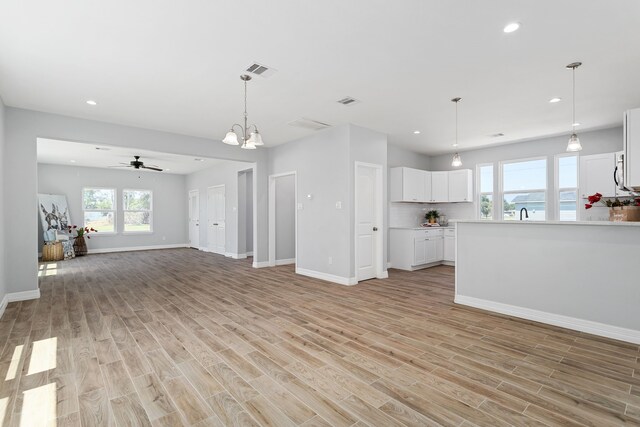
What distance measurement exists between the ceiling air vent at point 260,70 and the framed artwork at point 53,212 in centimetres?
898

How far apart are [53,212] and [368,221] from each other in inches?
369

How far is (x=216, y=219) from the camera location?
9984 mm

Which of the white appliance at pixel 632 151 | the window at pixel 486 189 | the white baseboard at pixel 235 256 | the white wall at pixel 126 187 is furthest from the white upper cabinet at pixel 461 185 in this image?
the white wall at pixel 126 187

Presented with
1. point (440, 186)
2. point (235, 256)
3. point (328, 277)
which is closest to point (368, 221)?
point (328, 277)

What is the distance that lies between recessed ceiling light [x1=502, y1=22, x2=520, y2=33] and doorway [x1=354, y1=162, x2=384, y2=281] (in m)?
3.14

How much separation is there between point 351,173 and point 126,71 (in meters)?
3.52

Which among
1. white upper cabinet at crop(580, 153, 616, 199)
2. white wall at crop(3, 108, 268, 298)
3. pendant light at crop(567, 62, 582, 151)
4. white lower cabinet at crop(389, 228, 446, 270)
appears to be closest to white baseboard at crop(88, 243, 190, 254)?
white wall at crop(3, 108, 268, 298)

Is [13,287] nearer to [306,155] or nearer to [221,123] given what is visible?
[221,123]

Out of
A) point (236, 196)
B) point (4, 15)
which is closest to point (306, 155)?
point (236, 196)

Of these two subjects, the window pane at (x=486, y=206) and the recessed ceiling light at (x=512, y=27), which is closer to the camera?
the recessed ceiling light at (x=512, y=27)

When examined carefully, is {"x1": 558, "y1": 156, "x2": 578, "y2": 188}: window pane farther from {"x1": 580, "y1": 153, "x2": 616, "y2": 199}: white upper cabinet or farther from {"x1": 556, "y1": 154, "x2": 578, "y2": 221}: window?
{"x1": 580, "y1": 153, "x2": 616, "y2": 199}: white upper cabinet

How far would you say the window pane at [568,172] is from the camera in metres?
6.09

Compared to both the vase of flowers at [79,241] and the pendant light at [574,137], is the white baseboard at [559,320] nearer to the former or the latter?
the pendant light at [574,137]

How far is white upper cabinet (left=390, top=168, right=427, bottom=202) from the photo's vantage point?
7.09m
